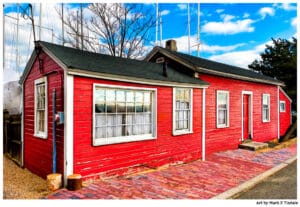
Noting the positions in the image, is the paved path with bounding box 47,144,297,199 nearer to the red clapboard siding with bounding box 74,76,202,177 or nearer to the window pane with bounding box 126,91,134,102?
the red clapboard siding with bounding box 74,76,202,177

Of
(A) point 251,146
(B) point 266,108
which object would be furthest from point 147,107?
(B) point 266,108

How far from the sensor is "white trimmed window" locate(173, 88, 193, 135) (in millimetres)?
7805

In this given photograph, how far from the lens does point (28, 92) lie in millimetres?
7336

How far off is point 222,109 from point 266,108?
176 inches

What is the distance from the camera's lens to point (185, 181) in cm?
Answer: 600

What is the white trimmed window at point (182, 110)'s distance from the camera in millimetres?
7805

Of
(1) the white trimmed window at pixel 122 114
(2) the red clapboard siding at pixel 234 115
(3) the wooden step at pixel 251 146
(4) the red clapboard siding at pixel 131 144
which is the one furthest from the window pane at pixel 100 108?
(3) the wooden step at pixel 251 146

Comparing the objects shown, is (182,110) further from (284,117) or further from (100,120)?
(284,117)

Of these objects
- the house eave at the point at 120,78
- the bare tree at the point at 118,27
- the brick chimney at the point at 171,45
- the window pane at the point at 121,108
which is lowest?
the window pane at the point at 121,108

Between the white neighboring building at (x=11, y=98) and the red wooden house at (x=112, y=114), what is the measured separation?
5.93m

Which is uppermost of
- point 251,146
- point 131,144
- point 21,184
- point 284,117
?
point 284,117

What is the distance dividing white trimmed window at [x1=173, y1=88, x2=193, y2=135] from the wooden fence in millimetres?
5246

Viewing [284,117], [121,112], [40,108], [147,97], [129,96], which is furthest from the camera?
[284,117]

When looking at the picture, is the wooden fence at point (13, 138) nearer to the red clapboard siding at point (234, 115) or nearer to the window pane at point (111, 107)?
the window pane at point (111, 107)
